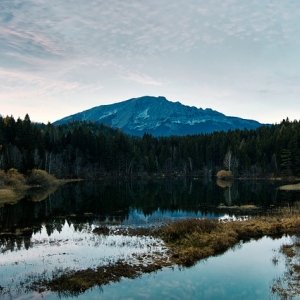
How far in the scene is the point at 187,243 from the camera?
40312mm

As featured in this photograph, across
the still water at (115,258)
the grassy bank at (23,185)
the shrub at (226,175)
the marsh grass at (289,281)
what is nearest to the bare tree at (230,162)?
the shrub at (226,175)

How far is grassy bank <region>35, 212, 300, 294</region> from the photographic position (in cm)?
2895

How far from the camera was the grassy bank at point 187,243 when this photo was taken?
2895 centimetres

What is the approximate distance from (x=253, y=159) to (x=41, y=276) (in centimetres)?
17347

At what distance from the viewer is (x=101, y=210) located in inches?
2916

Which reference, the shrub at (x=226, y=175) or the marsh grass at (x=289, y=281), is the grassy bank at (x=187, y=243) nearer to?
the marsh grass at (x=289, y=281)

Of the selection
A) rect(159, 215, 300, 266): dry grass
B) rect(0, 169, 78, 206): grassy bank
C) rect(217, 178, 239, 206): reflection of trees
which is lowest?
rect(217, 178, 239, 206): reflection of trees

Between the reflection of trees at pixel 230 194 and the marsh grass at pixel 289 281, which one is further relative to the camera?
the reflection of trees at pixel 230 194

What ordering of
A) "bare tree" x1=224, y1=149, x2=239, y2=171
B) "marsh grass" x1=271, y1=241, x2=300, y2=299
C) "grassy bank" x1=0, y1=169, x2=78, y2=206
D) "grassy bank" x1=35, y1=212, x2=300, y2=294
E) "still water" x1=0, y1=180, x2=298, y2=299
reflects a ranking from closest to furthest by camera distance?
"marsh grass" x1=271, y1=241, x2=300, y2=299, "still water" x1=0, y1=180, x2=298, y2=299, "grassy bank" x1=35, y1=212, x2=300, y2=294, "grassy bank" x1=0, y1=169, x2=78, y2=206, "bare tree" x1=224, y1=149, x2=239, y2=171

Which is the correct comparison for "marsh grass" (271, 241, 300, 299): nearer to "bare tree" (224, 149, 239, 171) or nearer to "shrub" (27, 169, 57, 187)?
"shrub" (27, 169, 57, 187)

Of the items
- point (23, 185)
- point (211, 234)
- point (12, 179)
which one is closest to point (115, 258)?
point (211, 234)

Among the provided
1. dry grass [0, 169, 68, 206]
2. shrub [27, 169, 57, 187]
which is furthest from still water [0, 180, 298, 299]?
shrub [27, 169, 57, 187]

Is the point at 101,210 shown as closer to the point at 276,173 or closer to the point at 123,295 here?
the point at 123,295

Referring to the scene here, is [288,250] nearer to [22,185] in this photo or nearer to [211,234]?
[211,234]
